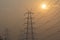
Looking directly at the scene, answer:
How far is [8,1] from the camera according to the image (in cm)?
139

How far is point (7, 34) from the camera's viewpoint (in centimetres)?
135

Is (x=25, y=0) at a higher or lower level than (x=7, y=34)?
higher

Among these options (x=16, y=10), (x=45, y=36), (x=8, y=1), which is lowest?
(x=45, y=36)

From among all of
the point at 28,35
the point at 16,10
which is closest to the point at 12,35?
the point at 28,35

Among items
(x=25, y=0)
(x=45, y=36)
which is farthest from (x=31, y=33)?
(x=25, y=0)

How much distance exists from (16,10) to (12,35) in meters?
0.31

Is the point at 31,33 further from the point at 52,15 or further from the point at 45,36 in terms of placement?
the point at 52,15

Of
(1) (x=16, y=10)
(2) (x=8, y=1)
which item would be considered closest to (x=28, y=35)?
(1) (x=16, y=10)

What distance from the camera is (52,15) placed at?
4.50 ft

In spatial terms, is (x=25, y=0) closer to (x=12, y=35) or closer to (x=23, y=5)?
(x=23, y=5)

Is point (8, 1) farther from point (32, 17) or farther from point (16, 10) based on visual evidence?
point (32, 17)

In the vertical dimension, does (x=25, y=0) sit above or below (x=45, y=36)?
above

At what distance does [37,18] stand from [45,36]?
238 mm

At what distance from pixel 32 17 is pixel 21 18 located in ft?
0.44
